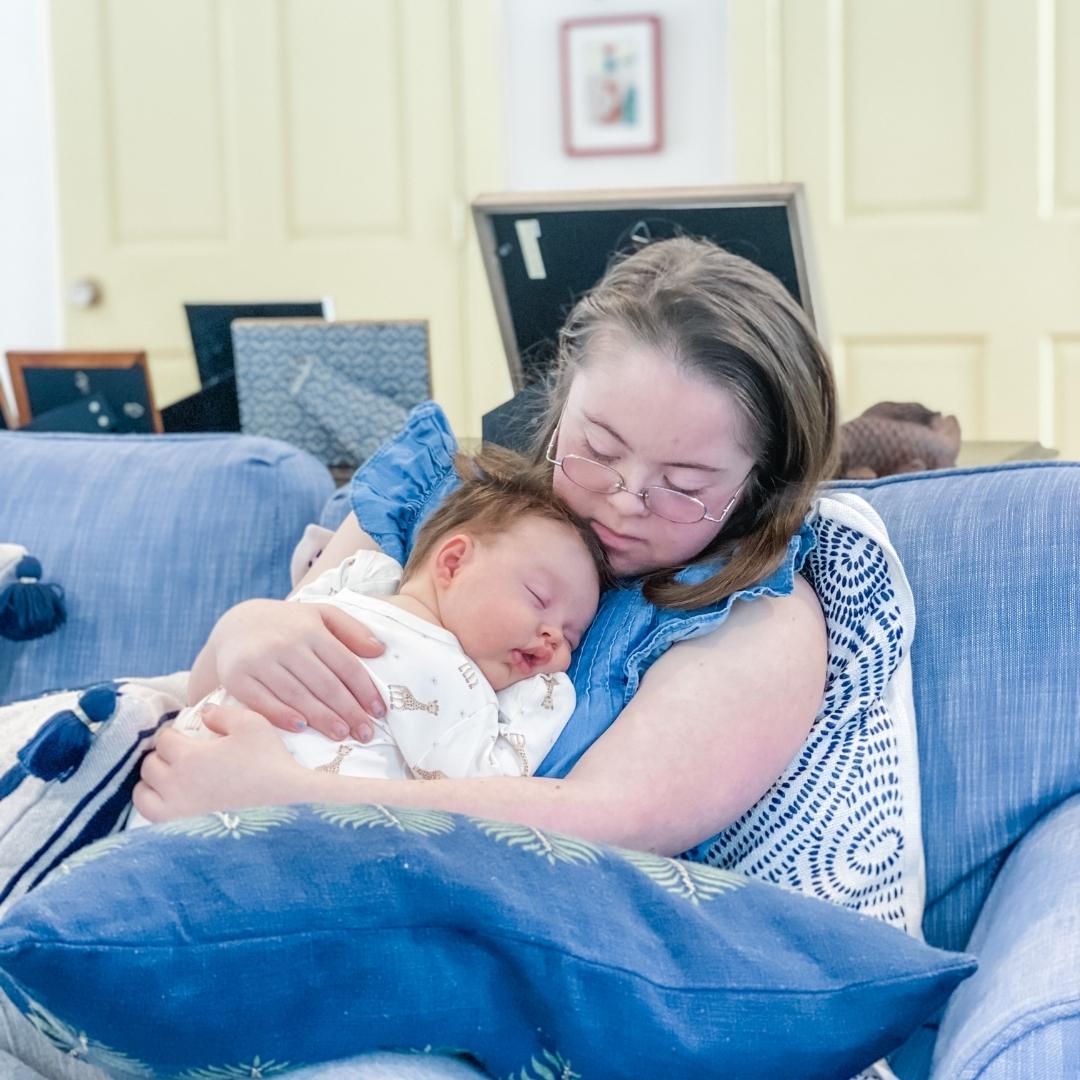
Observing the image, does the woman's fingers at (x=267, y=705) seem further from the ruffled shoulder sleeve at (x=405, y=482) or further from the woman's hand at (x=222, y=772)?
the ruffled shoulder sleeve at (x=405, y=482)

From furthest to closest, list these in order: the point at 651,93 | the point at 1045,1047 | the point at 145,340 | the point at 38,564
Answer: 1. the point at 145,340
2. the point at 651,93
3. the point at 38,564
4. the point at 1045,1047

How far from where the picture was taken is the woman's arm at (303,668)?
122 cm

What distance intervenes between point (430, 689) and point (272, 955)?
0.41 metres

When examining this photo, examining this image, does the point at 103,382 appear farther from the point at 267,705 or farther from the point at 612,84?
the point at 612,84

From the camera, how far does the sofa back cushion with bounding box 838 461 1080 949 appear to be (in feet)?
4.48

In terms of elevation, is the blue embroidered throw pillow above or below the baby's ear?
below

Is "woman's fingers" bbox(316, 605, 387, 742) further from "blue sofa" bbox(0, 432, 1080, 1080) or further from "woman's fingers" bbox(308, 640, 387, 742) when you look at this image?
"blue sofa" bbox(0, 432, 1080, 1080)

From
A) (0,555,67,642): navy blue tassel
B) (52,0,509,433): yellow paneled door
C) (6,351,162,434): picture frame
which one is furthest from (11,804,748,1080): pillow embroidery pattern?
(52,0,509,433): yellow paneled door

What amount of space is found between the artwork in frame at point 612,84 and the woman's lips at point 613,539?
106 inches

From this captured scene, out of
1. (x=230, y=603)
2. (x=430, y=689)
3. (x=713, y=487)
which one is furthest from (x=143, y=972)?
(x=230, y=603)

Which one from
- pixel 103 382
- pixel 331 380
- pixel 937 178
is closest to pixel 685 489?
pixel 331 380

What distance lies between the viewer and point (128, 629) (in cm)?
185

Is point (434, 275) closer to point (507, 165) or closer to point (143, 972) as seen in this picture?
point (507, 165)

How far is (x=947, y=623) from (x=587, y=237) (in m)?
0.84
